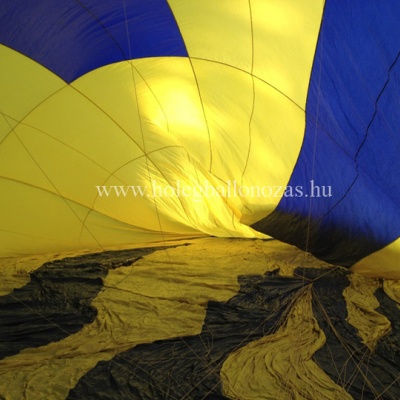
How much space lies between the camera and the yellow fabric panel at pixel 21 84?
2521 millimetres

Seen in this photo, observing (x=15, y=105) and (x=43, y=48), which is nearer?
(x=43, y=48)

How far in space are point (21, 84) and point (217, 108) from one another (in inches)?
41.3

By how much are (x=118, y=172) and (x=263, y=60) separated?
4.14 ft

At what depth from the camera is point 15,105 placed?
8.90ft

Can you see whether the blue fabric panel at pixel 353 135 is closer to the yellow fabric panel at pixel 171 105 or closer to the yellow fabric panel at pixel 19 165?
the yellow fabric panel at pixel 171 105

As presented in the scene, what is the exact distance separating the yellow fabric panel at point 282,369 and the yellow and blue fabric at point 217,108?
2.46ft

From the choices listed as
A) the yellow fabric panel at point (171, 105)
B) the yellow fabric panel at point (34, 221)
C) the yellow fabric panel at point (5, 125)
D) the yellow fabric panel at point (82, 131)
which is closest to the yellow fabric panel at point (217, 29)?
the yellow fabric panel at point (171, 105)

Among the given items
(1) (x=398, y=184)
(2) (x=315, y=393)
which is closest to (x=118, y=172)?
(1) (x=398, y=184)

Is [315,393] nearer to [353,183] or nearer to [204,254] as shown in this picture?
[353,183]

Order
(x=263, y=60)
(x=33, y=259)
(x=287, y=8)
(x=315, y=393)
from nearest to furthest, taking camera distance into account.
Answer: (x=315, y=393) < (x=287, y=8) < (x=263, y=60) < (x=33, y=259)

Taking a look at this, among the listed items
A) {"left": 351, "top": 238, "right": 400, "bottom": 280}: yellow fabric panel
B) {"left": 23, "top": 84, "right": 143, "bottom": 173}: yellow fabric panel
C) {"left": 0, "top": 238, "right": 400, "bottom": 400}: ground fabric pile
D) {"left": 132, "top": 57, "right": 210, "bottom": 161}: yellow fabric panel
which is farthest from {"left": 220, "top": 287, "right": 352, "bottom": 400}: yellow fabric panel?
{"left": 23, "top": 84, "right": 143, "bottom": 173}: yellow fabric panel

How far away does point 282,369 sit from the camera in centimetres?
168

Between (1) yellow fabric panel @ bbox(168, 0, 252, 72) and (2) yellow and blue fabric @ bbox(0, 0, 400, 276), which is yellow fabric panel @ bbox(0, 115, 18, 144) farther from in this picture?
(1) yellow fabric panel @ bbox(168, 0, 252, 72)

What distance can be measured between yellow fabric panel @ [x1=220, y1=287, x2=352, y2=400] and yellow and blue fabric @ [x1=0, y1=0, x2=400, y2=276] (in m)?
0.75
